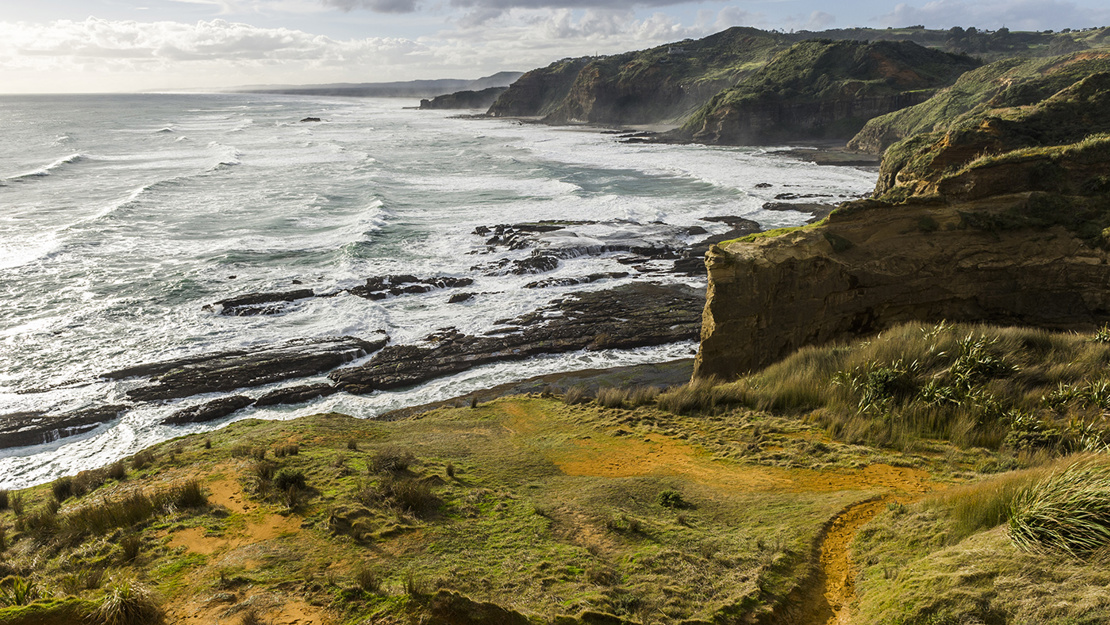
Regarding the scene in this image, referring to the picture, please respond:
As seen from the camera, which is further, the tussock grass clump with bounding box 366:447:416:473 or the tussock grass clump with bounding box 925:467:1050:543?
the tussock grass clump with bounding box 366:447:416:473

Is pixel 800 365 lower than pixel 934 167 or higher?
lower

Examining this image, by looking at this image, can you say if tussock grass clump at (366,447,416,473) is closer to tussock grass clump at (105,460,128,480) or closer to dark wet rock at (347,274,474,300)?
tussock grass clump at (105,460,128,480)

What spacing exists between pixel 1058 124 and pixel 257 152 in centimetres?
6592

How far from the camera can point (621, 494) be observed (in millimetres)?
7762

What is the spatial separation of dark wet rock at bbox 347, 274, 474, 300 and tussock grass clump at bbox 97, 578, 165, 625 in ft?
59.9

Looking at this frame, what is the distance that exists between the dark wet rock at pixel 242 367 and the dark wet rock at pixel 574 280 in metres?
6.98

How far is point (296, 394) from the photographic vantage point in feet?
54.0

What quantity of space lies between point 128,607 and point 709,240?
2748 cm

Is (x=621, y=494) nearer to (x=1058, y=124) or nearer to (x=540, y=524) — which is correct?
(x=540, y=524)

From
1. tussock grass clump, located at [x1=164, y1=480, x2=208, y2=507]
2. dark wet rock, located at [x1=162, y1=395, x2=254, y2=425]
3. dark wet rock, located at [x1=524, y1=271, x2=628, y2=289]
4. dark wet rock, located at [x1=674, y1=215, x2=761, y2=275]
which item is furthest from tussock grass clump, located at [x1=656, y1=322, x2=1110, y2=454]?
dark wet rock, located at [x1=524, y1=271, x2=628, y2=289]

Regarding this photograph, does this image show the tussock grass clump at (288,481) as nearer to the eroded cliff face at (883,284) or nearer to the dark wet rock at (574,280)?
the eroded cliff face at (883,284)

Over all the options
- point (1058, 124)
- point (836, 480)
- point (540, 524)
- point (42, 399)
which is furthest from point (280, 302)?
point (1058, 124)

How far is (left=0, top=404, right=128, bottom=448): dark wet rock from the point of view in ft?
47.1

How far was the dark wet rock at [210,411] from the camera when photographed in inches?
600
